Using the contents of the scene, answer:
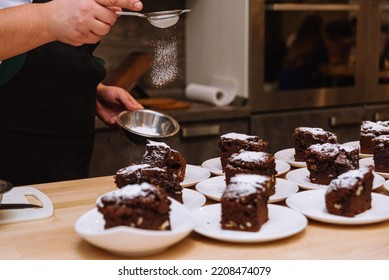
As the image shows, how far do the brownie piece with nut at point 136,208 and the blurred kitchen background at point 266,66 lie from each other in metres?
1.44

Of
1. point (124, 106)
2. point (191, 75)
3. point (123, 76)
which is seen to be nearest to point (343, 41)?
point (191, 75)

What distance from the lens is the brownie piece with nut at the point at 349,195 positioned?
1245mm

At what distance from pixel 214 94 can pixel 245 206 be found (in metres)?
1.71

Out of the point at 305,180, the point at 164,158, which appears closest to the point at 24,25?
the point at 164,158

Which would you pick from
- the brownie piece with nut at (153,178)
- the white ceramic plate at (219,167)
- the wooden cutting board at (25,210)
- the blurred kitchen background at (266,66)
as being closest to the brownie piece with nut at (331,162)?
the white ceramic plate at (219,167)

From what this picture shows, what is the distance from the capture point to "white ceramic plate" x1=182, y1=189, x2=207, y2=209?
135cm

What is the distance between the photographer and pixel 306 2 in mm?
2941

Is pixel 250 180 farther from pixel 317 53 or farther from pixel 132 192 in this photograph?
pixel 317 53

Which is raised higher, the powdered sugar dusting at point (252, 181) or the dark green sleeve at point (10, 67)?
the dark green sleeve at point (10, 67)

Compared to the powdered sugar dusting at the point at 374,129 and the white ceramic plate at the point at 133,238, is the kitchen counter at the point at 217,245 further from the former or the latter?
the powdered sugar dusting at the point at 374,129

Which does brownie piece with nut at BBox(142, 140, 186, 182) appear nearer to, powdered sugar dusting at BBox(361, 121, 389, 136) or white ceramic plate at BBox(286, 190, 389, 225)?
white ceramic plate at BBox(286, 190, 389, 225)

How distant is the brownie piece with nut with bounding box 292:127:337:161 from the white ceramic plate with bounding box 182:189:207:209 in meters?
0.48

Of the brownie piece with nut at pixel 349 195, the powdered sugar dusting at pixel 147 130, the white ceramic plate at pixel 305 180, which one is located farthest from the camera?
the powdered sugar dusting at pixel 147 130

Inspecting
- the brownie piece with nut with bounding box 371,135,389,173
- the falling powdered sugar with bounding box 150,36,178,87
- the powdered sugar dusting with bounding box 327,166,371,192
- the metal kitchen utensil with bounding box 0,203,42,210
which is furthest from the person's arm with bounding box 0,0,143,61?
the brownie piece with nut with bounding box 371,135,389,173
